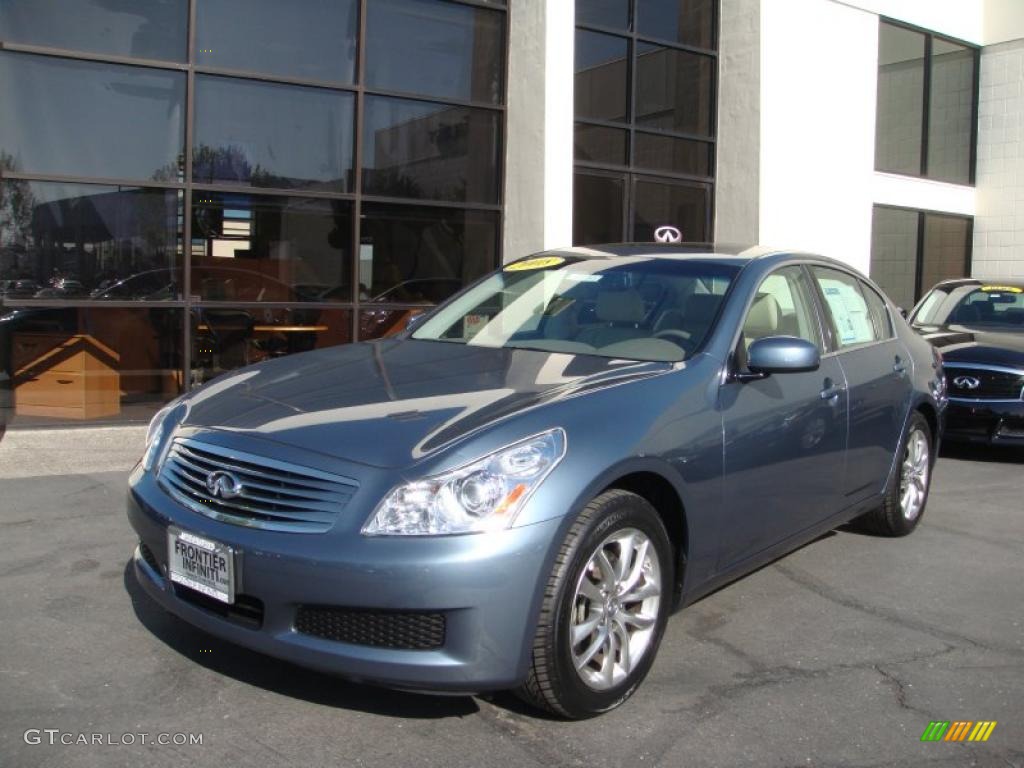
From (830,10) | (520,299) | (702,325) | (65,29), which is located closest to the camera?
(702,325)

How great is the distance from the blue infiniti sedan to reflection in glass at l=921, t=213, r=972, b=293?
436 inches

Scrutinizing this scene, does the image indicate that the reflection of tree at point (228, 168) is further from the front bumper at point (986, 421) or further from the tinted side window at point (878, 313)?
the front bumper at point (986, 421)

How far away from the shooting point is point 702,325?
4227 mm

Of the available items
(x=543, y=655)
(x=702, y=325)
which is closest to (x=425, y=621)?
(x=543, y=655)

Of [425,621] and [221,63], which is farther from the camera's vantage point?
[221,63]

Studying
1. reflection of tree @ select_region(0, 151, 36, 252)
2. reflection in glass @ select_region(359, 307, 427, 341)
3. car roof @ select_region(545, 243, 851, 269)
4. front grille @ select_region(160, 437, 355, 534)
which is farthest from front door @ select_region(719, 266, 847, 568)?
reflection of tree @ select_region(0, 151, 36, 252)

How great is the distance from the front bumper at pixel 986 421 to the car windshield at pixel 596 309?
181 inches

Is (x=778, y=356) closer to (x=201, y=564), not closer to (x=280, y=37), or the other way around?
(x=201, y=564)

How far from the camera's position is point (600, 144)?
436 inches

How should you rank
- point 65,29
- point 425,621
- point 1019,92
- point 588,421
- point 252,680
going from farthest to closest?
point 1019,92 → point 65,29 → point 252,680 → point 588,421 → point 425,621

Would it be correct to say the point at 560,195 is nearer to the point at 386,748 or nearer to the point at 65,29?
the point at 65,29

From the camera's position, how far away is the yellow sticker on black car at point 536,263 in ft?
16.9

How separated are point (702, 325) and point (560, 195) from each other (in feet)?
19.9

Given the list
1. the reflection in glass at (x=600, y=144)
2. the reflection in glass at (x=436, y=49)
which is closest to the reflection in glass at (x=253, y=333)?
the reflection in glass at (x=436, y=49)
